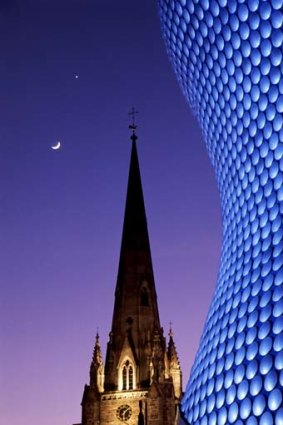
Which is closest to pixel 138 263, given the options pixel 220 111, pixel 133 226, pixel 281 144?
pixel 133 226

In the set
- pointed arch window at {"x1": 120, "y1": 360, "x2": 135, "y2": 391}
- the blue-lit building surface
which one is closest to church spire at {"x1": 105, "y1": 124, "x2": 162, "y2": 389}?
pointed arch window at {"x1": 120, "y1": 360, "x2": 135, "y2": 391}

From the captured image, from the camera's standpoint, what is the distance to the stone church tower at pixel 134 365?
38781 mm

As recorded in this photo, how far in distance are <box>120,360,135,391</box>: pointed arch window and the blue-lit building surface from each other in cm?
2272

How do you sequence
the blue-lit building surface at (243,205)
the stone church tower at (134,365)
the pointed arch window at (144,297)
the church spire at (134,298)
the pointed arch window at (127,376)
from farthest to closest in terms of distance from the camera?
the pointed arch window at (144,297) < the church spire at (134,298) < the pointed arch window at (127,376) < the stone church tower at (134,365) < the blue-lit building surface at (243,205)

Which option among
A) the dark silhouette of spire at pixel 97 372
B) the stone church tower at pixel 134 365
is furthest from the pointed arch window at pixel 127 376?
the dark silhouette of spire at pixel 97 372

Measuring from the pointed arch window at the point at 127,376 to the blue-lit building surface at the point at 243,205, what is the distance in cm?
2272

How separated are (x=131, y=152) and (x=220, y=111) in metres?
29.4

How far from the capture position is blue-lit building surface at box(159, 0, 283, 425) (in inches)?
563

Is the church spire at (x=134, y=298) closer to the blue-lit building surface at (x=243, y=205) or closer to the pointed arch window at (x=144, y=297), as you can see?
the pointed arch window at (x=144, y=297)

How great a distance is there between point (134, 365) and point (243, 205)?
81.5ft

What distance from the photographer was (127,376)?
4050 centimetres

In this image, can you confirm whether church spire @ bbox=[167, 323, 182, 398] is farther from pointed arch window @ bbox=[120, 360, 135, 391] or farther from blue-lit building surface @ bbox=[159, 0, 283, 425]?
blue-lit building surface @ bbox=[159, 0, 283, 425]

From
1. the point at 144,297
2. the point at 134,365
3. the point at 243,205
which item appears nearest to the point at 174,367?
the point at 134,365

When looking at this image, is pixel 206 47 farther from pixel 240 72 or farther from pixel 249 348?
pixel 249 348
